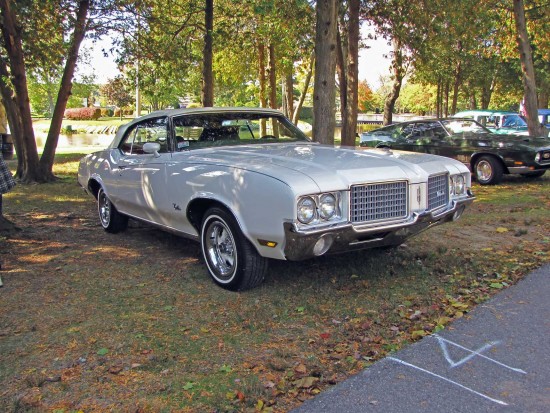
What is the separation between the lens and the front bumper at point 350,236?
3.89 metres

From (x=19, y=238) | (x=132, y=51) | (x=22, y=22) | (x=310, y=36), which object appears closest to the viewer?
(x=19, y=238)

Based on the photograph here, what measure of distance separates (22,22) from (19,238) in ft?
24.0

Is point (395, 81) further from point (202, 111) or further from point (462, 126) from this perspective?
point (202, 111)

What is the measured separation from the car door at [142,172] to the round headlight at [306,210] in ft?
6.20

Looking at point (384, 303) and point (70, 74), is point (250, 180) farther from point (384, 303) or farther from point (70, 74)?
point (70, 74)

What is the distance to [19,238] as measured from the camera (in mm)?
6789

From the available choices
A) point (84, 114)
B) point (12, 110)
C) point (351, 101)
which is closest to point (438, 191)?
point (351, 101)

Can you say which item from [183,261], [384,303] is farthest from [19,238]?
[384,303]

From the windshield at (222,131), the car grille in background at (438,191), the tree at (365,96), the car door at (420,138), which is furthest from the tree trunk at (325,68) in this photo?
the tree at (365,96)

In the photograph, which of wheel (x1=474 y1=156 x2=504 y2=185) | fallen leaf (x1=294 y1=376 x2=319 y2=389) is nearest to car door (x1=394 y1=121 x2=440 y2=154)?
wheel (x1=474 y1=156 x2=504 y2=185)

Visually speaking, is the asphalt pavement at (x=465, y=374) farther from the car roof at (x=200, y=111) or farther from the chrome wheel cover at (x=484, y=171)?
the chrome wheel cover at (x=484, y=171)

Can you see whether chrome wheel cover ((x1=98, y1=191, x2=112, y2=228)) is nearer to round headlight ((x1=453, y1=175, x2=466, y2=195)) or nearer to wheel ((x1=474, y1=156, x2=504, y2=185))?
round headlight ((x1=453, y1=175, x2=466, y2=195))

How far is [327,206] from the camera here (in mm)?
4027

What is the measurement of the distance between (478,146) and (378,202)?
7.97m
